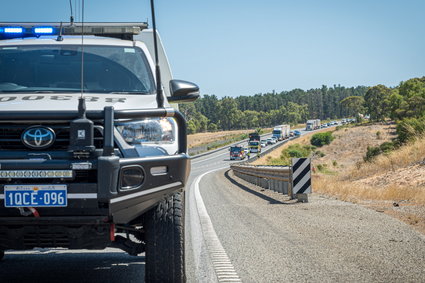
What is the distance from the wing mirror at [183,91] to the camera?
4.80 m

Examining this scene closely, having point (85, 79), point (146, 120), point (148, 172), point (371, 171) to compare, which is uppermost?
point (85, 79)

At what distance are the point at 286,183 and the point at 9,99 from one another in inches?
444

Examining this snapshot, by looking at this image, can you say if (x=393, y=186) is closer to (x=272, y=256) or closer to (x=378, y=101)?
(x=272, y=256)

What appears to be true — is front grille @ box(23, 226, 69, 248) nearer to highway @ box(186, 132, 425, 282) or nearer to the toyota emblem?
the toyota emblem

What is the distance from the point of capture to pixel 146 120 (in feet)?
13.6

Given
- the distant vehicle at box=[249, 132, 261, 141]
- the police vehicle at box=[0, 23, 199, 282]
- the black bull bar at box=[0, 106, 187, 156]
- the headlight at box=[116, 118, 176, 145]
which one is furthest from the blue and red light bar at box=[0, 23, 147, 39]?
the distant vehicle at box=[249, 132, 261, 141]

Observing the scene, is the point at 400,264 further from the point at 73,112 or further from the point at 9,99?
the point at 9,99

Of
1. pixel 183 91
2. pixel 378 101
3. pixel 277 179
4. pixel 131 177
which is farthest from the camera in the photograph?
pixel 378 101

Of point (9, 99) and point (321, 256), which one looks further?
point (321, 256)

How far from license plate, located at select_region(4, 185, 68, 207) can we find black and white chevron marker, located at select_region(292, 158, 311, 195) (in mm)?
9024

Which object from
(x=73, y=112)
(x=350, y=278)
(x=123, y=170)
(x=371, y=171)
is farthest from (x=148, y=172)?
(x=371, y=171)

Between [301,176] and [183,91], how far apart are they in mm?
7960

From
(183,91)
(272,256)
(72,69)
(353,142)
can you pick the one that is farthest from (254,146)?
(183,91)

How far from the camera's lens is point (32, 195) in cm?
355
